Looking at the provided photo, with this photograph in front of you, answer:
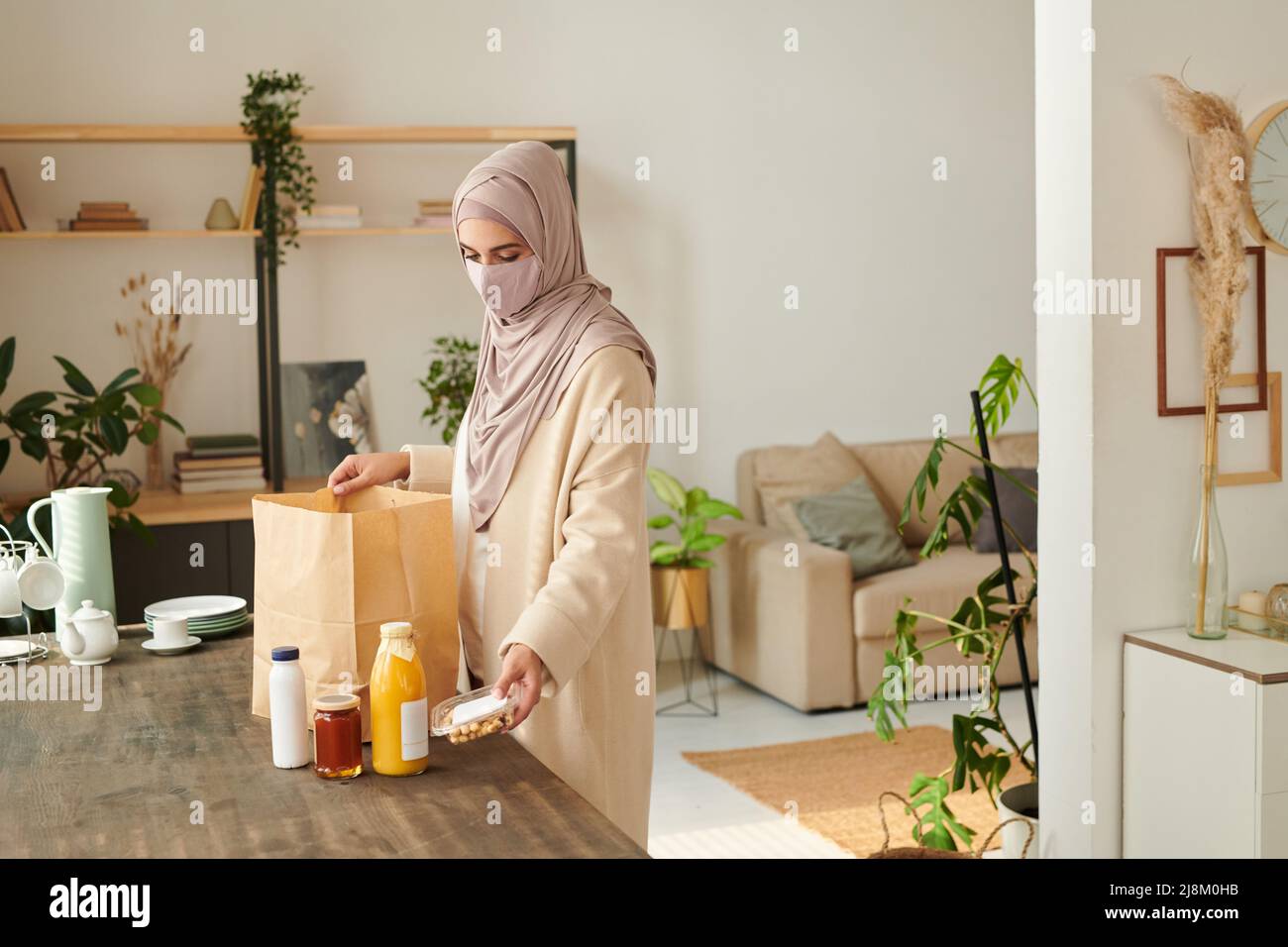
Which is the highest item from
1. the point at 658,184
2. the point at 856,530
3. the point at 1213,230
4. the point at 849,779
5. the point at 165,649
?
the point at 658,184

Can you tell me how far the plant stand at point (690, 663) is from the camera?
461cm

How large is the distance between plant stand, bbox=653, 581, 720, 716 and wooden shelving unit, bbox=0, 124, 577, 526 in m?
1.34

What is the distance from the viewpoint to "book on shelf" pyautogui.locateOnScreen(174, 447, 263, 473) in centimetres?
436

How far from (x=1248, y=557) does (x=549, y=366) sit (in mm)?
1571

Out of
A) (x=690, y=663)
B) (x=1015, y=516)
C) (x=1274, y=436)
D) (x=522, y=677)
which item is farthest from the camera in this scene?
(x=690, y=663)

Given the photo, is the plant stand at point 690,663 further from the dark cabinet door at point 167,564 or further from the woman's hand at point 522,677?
the woman's hand at point 522,677

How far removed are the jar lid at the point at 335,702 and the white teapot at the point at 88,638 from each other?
2.19 ft

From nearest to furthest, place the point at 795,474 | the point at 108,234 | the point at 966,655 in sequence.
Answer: the point at 966,655 → the point at 108,234 → the point at 795,474

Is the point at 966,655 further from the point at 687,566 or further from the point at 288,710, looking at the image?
the point at 687,566

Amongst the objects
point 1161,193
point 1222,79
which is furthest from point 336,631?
point 1222,79

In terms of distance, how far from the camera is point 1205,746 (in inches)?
90.2

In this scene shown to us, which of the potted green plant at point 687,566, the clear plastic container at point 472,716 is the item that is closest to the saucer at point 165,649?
the clear plastic container at point 472,716

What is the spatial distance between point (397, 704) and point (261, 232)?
320cm

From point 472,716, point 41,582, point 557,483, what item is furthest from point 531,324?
point 41,582
